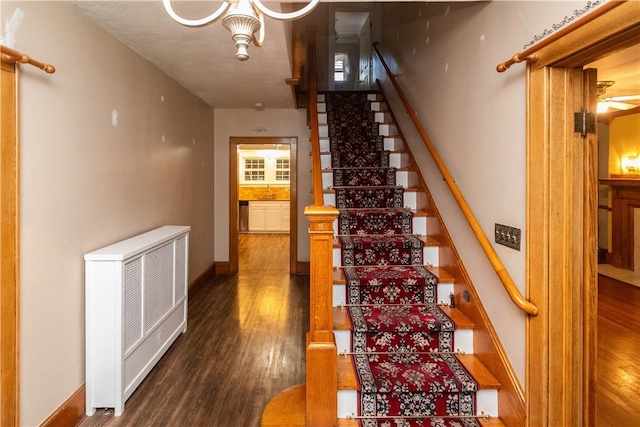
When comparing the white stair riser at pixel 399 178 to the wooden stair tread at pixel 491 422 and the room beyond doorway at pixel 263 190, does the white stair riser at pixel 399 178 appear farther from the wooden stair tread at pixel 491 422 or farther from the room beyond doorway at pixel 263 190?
the room beyond doorway at pixel 263 190

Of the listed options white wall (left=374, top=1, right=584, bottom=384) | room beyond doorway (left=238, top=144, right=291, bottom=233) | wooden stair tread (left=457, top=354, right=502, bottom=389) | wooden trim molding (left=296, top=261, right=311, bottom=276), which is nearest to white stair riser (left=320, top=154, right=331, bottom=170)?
white wall (left=374, top=1, right=584, bottom=384)

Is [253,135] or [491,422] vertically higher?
[253,135]

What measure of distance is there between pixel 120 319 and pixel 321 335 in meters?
1.27

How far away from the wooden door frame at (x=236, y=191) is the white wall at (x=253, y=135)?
0.05m

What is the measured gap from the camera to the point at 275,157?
34.6 ft

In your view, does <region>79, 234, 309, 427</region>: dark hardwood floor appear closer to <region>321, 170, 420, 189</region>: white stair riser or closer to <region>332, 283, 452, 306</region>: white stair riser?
<region>332, 283, 452, 306</region>: white stair riser

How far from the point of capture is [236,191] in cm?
542

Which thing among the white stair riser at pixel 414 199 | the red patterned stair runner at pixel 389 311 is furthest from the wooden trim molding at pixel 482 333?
the white stair riser at pixel 414 199

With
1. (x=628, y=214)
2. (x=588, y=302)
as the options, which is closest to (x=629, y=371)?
(x=588, y=302)

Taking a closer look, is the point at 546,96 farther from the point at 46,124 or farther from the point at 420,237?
the point at 46,124

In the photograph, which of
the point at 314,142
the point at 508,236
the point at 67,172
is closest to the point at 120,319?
the point at 67,172

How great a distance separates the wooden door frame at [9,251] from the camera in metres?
1.58

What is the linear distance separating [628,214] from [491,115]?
16.9ft

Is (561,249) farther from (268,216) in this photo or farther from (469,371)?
(268,216)
